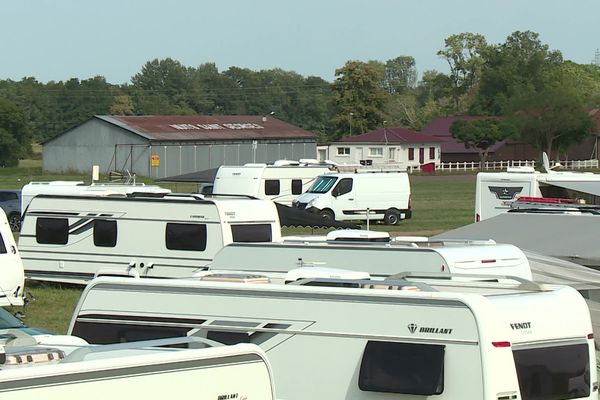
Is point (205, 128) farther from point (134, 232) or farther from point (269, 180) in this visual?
point (134, 232)

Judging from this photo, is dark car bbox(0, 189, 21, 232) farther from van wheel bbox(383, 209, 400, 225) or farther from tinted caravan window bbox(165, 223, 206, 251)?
tinted caravan window bbox(165, 223, 206, 251)

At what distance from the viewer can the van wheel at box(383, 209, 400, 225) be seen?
1686 inches

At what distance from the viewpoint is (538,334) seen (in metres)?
7.29

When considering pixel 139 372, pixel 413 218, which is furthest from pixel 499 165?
pixel 139 372

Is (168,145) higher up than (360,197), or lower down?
higher up

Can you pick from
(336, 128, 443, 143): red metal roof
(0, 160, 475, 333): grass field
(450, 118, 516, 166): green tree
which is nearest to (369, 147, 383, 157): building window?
(336, 128, 443, 143): red metal roof

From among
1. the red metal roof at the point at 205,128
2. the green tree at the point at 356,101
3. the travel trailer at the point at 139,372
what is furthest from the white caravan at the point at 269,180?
the green tree at the point at 356,101

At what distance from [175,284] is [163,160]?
77.1 metres

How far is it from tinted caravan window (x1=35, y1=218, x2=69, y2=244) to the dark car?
51.5 ft

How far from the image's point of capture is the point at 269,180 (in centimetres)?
4488

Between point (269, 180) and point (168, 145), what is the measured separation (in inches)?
1615

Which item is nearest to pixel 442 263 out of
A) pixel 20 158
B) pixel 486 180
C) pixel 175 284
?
pixel 175 284

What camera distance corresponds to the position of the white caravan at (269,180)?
44156mm

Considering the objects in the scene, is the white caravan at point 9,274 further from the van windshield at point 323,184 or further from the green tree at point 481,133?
the green tree at point 481,133
